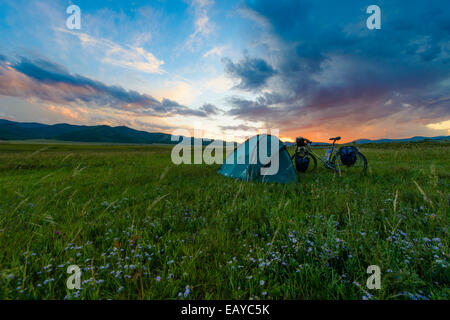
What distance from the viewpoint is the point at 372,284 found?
1761 mm

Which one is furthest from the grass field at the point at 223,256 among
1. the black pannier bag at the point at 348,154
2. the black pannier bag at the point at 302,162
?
the black pannier bag at the point at 302,162

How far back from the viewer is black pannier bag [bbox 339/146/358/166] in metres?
8.39

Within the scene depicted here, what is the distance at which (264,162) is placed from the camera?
23.0 feet

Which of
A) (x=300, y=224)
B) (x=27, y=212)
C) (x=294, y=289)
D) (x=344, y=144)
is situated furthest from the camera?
(x=344, y=144)

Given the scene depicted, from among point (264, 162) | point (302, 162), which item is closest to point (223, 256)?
point (264, 162)

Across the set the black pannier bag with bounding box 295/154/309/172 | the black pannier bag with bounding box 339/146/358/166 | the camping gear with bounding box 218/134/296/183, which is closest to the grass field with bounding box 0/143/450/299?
the camping gear with bounding box 218/134/296/183

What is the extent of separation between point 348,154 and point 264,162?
5093mm

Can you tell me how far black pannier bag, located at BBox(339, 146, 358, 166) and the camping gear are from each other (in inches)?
141

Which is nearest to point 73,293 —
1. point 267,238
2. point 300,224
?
point 267,238
